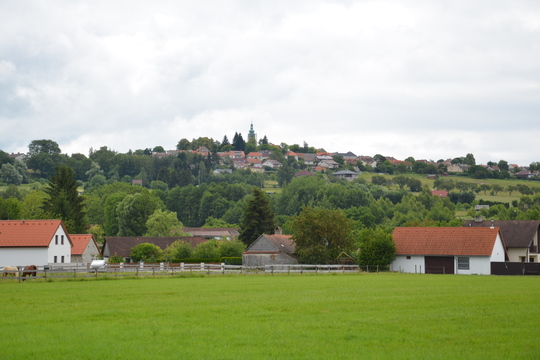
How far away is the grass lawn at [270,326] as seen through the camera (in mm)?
16422

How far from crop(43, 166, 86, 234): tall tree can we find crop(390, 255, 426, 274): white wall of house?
39.9 metres

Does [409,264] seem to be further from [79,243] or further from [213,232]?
[213,232]

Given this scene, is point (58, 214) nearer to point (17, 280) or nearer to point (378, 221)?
point (17, 280)

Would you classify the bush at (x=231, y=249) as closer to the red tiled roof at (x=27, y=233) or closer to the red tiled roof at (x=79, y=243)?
the red tiled roof at (x=79, y=243)

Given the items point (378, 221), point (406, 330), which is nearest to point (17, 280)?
point (406, 330)

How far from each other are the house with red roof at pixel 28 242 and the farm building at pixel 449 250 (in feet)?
102

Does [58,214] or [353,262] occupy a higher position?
[58,214]

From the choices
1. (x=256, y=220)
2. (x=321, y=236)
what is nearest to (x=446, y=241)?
(x=321, y=236)

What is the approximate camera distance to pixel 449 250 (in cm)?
6306

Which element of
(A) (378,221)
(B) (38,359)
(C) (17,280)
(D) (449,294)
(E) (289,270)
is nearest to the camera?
(B) (38,359)

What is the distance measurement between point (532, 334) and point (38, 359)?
12.5 m

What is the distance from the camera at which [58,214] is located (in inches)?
3342

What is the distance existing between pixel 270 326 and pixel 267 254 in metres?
52.9

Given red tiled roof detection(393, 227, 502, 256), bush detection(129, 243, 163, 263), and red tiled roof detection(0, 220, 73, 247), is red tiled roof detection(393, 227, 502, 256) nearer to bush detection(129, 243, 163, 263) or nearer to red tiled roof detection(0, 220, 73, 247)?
bush detection(129, 243, 163, 263)
